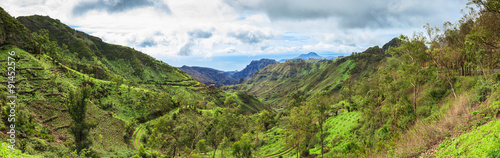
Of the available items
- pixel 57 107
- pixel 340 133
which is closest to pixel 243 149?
pixel 340 133

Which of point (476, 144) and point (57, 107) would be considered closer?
point (476, 144)

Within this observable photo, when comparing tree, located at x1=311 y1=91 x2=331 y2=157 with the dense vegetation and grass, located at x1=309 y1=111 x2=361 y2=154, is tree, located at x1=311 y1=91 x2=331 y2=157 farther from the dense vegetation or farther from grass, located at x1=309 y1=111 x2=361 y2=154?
grass, located at x1=309 y1=111 x2=361 y2=154

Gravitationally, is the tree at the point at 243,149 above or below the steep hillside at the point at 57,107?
below

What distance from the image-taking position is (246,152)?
173 ft

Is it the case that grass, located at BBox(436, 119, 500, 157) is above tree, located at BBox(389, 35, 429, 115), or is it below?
below

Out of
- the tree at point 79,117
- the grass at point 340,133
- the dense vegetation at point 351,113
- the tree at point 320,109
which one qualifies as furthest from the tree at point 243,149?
the tree at point 79,117

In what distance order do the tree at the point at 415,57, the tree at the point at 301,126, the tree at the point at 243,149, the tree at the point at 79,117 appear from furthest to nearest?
the tree at the point at 243,149 → the tree at the point at 79,117 → the tree at the point at 301,126 → the tree at the point at 415,57

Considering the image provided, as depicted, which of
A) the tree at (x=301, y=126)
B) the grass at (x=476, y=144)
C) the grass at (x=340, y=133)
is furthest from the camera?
the grass at (x=340, y=133)

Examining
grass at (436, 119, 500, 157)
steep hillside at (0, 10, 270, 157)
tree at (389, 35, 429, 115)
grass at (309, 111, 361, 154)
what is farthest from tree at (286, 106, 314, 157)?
steep hillside at (0, 10, 270, 157)

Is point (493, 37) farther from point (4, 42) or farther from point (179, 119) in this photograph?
point (4, 42)

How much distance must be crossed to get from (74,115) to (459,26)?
90736mm

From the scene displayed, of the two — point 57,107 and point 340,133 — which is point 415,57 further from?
point 57,107

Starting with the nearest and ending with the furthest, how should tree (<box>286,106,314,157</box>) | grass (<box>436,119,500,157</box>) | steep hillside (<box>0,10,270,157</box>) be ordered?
grass (<box>436,119,500,157</box>), tree (<box>286,106,314,157</box>), steep hillside (<box>0,10,270,157</box>)

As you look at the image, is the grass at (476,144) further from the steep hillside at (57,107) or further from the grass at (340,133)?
the steep hillside at (57,107)
